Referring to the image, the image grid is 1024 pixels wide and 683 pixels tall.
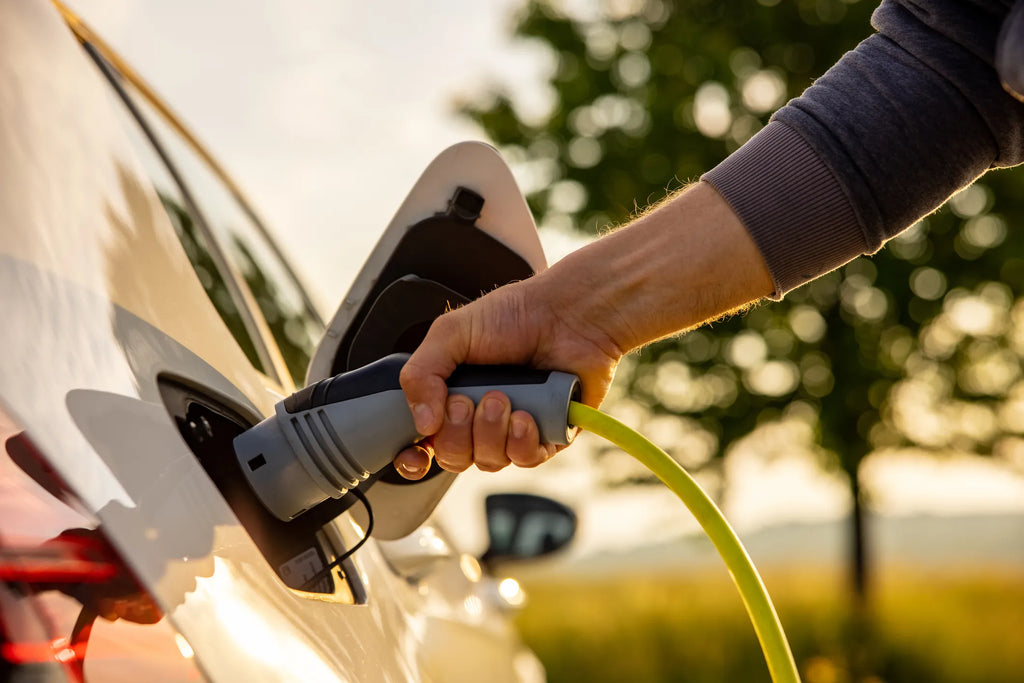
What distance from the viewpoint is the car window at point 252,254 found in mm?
2049

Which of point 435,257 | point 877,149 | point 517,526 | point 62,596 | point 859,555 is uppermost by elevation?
point 62,596

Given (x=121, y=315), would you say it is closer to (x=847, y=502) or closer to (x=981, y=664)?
(x=981, y=664)

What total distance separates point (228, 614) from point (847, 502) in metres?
9.96

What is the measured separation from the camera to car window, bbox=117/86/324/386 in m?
2.05

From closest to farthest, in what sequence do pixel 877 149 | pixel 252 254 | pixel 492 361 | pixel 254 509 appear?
1. pixel 254 509
2. pixel 492 361
3. pixel 877 149
4. pixel 252 254

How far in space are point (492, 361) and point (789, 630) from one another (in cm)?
873

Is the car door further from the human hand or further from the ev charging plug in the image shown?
the human hand

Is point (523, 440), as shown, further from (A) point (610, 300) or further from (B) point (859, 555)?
(B) point (859, 555)

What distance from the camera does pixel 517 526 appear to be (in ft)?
9.71

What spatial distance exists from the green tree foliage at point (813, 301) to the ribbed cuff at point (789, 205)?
7780 mm

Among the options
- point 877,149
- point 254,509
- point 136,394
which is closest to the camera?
point 136,394

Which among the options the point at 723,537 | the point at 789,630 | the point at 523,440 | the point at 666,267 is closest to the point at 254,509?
the point at 523,440

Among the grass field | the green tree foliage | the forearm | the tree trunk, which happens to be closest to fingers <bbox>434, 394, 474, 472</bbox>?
the forearm

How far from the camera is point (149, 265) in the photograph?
1.24 m
